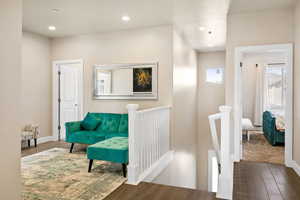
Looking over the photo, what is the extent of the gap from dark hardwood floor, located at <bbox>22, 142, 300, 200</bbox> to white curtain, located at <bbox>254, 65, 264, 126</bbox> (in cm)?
439

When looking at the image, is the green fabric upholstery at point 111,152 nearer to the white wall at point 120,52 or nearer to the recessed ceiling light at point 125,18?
the white wall at point 120,52

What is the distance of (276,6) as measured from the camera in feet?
12.3

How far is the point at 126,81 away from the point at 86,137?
153 centimetres

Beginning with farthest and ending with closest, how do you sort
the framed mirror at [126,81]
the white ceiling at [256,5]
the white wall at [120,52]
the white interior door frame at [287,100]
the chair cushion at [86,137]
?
the framed mirror at [126,81], the white wall at [120,52], the chair cushion at [86,137], the white interior door frame at [287,100], the white ceiling at [256,5]

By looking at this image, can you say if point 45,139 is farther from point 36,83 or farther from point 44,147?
point 36,83

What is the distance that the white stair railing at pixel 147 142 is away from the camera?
3.06 m

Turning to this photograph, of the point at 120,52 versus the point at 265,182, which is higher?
the point at 120,52

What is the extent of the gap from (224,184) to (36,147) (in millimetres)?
4318

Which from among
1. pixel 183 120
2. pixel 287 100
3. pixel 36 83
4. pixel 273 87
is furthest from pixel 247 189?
pixel 273 87

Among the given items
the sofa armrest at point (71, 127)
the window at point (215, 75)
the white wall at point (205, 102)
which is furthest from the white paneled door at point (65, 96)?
the window at point (215, 75)

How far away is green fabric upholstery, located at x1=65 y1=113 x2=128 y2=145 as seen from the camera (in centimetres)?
443

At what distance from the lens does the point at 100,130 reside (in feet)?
16.0

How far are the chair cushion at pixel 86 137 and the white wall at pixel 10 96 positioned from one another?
256 centimetres

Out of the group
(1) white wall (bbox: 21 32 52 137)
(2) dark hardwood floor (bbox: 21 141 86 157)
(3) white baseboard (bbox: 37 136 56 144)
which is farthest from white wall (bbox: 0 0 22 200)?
(3) white baseboard (bbox: 37 136 56 144)
